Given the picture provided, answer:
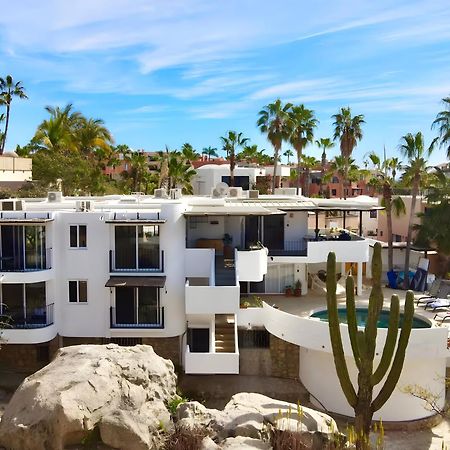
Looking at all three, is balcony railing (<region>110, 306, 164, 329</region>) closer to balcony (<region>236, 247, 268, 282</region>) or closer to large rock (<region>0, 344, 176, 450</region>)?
balcony (<region>236, 247, 268, 282</region>)

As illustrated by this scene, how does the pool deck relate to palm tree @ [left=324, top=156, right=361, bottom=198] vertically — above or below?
below

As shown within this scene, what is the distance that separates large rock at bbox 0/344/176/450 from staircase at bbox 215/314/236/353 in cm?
777

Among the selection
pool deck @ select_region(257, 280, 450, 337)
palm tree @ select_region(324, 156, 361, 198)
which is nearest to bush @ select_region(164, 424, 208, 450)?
pool deck @ select_region(257, 280, 450, 337)

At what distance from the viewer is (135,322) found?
25594 millimetres

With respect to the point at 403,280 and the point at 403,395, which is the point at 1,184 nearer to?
the point at 403,280

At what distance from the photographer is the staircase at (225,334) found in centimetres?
2462

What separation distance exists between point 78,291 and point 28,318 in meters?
2.52

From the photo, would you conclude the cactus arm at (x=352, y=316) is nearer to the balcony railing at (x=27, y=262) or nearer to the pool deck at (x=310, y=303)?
the pool deck at (x=310, y=303)

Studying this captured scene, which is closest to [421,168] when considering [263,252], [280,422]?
[263,252]

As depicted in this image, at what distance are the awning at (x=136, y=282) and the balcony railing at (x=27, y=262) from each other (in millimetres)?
3051

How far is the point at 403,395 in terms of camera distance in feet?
74.1

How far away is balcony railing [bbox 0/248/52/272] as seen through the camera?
81.7ft

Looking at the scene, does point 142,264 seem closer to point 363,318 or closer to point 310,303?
point 310,303

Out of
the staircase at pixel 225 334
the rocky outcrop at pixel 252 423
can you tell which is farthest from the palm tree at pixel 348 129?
the rocky outcrop at pixel 252 423
